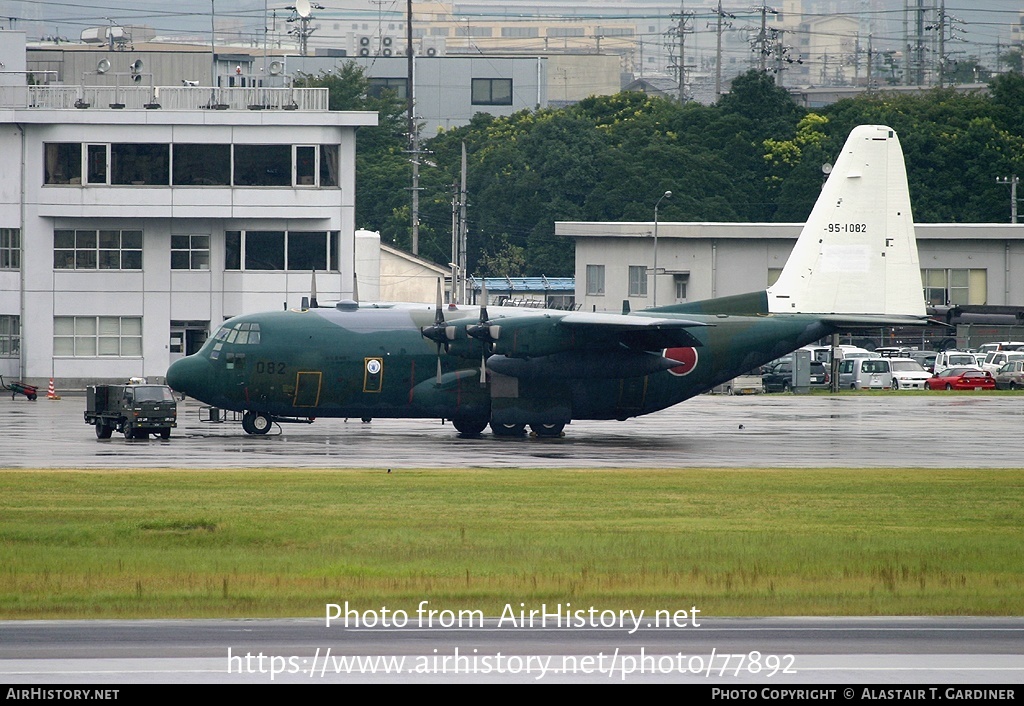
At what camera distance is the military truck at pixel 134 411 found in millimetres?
39188

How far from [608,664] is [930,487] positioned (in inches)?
667

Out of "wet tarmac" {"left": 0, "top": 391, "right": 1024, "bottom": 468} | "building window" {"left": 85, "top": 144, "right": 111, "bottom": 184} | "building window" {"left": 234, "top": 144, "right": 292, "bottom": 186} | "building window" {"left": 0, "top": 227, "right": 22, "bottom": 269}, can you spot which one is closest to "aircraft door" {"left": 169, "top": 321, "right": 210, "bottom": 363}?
"building window" {"left": 234, "top": 144, "right": 292, "bottom": 186}

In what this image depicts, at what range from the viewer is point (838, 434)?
139 feet

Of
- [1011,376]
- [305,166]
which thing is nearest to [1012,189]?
[1011,376]

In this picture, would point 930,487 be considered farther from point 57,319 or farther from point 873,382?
point 57,319

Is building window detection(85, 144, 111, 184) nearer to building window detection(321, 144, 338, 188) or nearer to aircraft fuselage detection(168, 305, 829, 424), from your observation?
building window detection(321, 144, 338, 188)

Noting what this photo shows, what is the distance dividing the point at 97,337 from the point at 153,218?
6.45m

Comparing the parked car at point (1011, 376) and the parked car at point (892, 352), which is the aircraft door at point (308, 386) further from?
the parked car at point (892, 352)

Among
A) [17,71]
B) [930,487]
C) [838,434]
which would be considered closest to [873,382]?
[838,434]

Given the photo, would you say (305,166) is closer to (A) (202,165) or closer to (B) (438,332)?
(A) (202,165)

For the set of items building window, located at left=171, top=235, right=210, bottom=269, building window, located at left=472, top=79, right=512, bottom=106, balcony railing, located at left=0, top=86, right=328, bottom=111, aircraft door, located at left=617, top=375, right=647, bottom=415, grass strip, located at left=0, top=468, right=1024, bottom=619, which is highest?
building window, located at left=472, top=79, right=512, bottom=106

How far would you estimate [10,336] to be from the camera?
65.0m

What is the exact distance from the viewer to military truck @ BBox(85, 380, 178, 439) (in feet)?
129

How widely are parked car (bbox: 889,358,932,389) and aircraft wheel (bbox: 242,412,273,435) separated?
3917 centimetres
